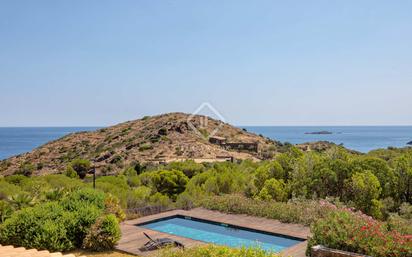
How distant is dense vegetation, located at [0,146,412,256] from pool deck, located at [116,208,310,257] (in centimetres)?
40

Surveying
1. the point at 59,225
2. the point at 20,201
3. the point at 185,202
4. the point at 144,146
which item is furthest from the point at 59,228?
the point at 144,146

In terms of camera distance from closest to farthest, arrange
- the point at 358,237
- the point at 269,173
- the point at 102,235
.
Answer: the point at 358,237, the point at 102,235, the point at 269,173

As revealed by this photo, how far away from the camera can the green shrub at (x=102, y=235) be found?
333 inches

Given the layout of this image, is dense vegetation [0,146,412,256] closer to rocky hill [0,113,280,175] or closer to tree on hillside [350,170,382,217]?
tree on hillside [350,170,382,217]

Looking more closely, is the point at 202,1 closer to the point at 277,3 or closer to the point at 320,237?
the point at 277,3

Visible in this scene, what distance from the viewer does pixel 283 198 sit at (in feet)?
43.2

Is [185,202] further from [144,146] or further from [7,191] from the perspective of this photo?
[144,146]

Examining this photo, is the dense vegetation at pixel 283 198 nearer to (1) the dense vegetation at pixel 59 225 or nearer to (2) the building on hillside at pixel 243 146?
(1) the dense vegetation at pixel 59 225

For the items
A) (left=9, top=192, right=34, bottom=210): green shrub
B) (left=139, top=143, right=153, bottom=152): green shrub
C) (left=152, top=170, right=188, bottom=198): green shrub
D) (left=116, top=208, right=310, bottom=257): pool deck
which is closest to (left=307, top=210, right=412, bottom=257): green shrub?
(left=116, top=208, right=310, bottom=257): pool deck

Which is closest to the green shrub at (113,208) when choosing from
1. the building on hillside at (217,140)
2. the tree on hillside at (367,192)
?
the tree on hillside at (367,192)

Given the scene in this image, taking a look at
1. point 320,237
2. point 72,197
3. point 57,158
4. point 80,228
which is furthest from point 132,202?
point 57,158

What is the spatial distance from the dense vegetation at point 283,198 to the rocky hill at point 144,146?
59.3ft

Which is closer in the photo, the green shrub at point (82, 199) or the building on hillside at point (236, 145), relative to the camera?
the green shrub at point (82, 199)

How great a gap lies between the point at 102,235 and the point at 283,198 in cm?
703
